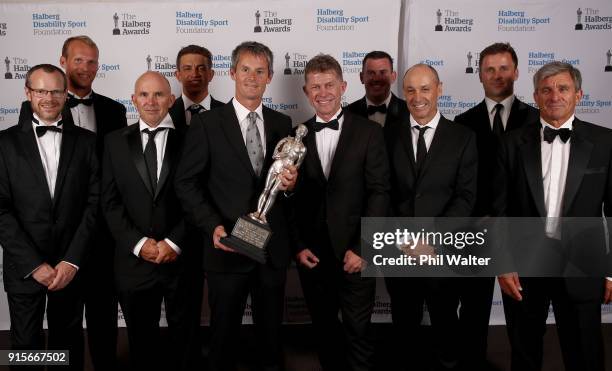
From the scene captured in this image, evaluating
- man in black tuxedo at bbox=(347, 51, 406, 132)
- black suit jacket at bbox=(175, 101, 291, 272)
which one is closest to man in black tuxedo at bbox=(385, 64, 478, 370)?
man in black tuxedo at bbox=(347, 51, 406, 132)

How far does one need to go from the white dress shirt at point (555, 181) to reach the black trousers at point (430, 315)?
742 mm

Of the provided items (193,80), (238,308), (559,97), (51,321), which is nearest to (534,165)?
(559,97)

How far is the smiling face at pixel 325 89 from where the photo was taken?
3451 mm

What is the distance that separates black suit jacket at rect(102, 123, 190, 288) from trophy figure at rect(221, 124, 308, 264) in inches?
21.1

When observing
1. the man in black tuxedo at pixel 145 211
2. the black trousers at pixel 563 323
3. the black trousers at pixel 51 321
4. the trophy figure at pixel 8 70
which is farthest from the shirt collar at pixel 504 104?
the trophy figure at pixel 8 70

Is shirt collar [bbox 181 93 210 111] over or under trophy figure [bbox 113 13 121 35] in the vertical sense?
under

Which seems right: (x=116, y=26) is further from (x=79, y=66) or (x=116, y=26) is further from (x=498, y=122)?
(x=498, y=122)

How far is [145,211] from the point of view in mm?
3459

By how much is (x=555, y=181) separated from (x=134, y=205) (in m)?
2.44

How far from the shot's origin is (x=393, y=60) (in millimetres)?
4969

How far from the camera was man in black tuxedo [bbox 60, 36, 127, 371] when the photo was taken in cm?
383

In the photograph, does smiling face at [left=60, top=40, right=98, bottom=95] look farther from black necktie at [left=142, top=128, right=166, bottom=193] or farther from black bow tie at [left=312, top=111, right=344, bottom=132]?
black bow tie at [left=312, top=111, right=344, bottom=132]

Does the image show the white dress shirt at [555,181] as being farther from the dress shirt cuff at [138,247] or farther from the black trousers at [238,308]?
the dress shirt cuff at [138,247]

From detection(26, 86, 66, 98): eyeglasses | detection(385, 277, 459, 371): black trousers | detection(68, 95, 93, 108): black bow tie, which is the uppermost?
detection(26, 86, 66, 98): eyeglasses
